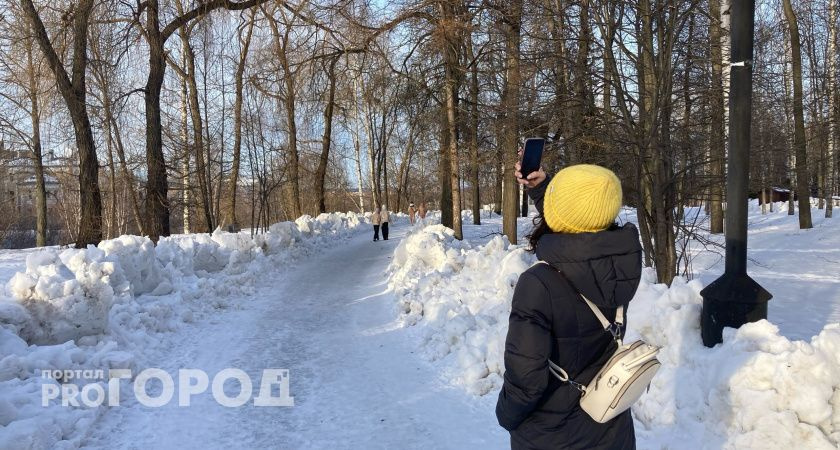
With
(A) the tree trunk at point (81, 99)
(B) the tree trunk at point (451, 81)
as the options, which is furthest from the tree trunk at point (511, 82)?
(A) the tree trunk at point (81, 99)

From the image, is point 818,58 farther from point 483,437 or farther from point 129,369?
point 129,369

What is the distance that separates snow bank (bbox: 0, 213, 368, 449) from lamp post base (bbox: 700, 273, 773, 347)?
505 cm

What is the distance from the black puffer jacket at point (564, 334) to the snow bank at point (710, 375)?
1.75 metres

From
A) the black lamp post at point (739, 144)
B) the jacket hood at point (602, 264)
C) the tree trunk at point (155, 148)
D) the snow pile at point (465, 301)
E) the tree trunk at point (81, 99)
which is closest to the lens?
the jacket hood at point (602, 264)

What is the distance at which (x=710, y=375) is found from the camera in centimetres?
381

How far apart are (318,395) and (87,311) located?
2803 millimetres

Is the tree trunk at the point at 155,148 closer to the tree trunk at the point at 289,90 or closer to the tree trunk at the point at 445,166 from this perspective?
the tree trunk at the point at 289,90

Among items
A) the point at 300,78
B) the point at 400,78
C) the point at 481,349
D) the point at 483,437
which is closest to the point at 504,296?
the point at 481,349

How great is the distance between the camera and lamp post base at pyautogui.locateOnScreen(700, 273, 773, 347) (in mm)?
4074

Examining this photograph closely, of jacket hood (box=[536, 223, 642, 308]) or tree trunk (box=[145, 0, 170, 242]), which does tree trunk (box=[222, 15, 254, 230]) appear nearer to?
tree trunk (box=[145, 0, 170, 242])

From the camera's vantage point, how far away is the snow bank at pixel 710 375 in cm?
326

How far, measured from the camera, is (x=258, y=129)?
67.3 feet

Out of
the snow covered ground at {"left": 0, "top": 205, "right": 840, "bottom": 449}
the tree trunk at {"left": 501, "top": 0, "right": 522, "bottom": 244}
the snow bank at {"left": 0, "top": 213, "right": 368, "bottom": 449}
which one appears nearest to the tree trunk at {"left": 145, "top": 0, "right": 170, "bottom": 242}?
the snow covered ground at {"left": 0, "top": 205, "right": 840, "bottom": 449}

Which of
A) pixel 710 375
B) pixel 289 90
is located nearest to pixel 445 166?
pixel 289 90
